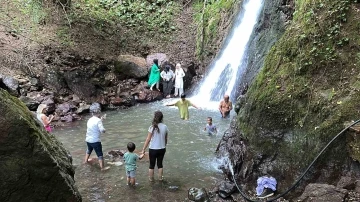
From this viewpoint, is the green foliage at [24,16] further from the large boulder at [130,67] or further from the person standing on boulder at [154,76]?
the person standing on boulder at [154,76]

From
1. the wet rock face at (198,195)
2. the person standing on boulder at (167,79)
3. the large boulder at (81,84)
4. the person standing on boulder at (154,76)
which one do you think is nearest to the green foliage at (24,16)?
the large boulder at (81,84)

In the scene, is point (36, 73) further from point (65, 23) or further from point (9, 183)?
point (9, 183)

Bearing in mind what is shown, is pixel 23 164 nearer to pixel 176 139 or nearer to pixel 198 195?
pixel 198 195

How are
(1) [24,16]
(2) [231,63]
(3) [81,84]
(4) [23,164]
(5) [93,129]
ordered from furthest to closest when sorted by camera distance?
(1) [24,16]
(2) [231,63]
(3) [81,84]
(5) [93,129]
(4) [23,164]

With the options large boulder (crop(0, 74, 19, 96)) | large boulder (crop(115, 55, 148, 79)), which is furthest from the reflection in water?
large boulder (crop(115, 55, 148, 79))

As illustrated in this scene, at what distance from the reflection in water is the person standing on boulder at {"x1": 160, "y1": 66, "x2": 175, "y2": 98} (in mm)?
2630

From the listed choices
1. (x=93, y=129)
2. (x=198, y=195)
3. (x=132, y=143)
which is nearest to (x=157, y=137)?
(x=132, y=143)

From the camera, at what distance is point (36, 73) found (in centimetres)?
1504

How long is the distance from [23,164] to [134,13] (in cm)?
1768

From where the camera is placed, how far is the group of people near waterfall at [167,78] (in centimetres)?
→ 1689

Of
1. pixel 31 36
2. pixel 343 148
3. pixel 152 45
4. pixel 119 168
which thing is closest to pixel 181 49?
pixel 152 45

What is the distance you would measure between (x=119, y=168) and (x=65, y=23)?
1113cm

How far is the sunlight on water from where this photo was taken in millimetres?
15772

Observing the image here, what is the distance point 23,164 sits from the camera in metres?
4.48
